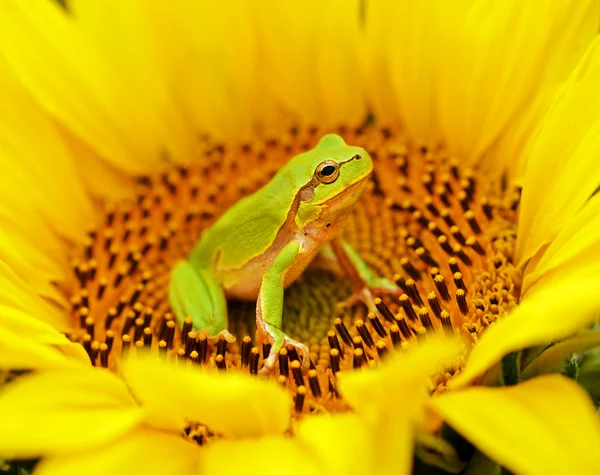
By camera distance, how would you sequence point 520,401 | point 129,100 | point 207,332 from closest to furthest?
point 520,401 → point 207,332 → point 129,100

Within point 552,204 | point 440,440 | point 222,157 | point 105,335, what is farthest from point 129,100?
point 440,440

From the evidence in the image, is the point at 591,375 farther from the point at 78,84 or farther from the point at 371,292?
the point at 78,84

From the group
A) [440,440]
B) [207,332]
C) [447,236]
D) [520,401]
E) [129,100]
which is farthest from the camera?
[129,100]

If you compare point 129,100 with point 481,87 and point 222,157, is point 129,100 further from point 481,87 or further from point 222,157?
point 481,87

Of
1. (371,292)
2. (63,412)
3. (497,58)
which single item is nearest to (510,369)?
(371,292)

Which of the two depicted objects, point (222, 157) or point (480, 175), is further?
point (222, 157)

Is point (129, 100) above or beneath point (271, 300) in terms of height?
above

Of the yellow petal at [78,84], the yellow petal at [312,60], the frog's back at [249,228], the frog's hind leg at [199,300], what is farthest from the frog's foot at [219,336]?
the yellow petal at [312,60]

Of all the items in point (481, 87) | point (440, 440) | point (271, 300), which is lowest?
point (440, 440)
